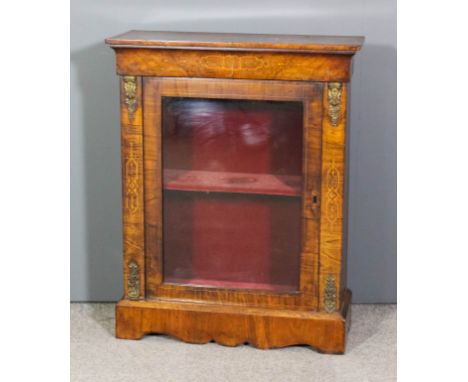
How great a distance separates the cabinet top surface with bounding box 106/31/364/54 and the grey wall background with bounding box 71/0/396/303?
0.62ft

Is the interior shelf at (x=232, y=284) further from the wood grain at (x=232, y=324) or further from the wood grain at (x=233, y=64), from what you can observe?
the wood grain at (x=233, y=64)

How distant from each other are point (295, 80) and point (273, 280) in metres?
0.59

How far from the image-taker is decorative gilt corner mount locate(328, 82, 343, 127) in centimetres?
277

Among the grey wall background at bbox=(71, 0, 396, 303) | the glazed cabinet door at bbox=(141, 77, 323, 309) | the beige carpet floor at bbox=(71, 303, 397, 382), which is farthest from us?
the grey wall background at bbox=(71, 0, 396, 303)

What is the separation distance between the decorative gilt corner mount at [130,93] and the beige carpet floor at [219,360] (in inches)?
26.5

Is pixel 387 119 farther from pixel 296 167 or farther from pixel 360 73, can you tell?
pixel 296 167

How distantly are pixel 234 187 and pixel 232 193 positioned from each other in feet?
0.06

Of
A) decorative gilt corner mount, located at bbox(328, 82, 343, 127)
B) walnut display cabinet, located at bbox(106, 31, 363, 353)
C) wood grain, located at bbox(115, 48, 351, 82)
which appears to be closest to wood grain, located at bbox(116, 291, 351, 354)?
walnut display cabinet, located at bbox(106, 31, 363, 353)

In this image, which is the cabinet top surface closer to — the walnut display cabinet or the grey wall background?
the walnut display cabinet

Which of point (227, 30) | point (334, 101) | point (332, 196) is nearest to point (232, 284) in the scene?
point (332, 196)

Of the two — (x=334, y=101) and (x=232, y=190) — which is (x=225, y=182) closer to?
(x=232, y=190)

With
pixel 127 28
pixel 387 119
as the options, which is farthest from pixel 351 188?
pixel 127 28

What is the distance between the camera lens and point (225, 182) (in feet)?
9.57

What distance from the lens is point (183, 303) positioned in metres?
2.96
